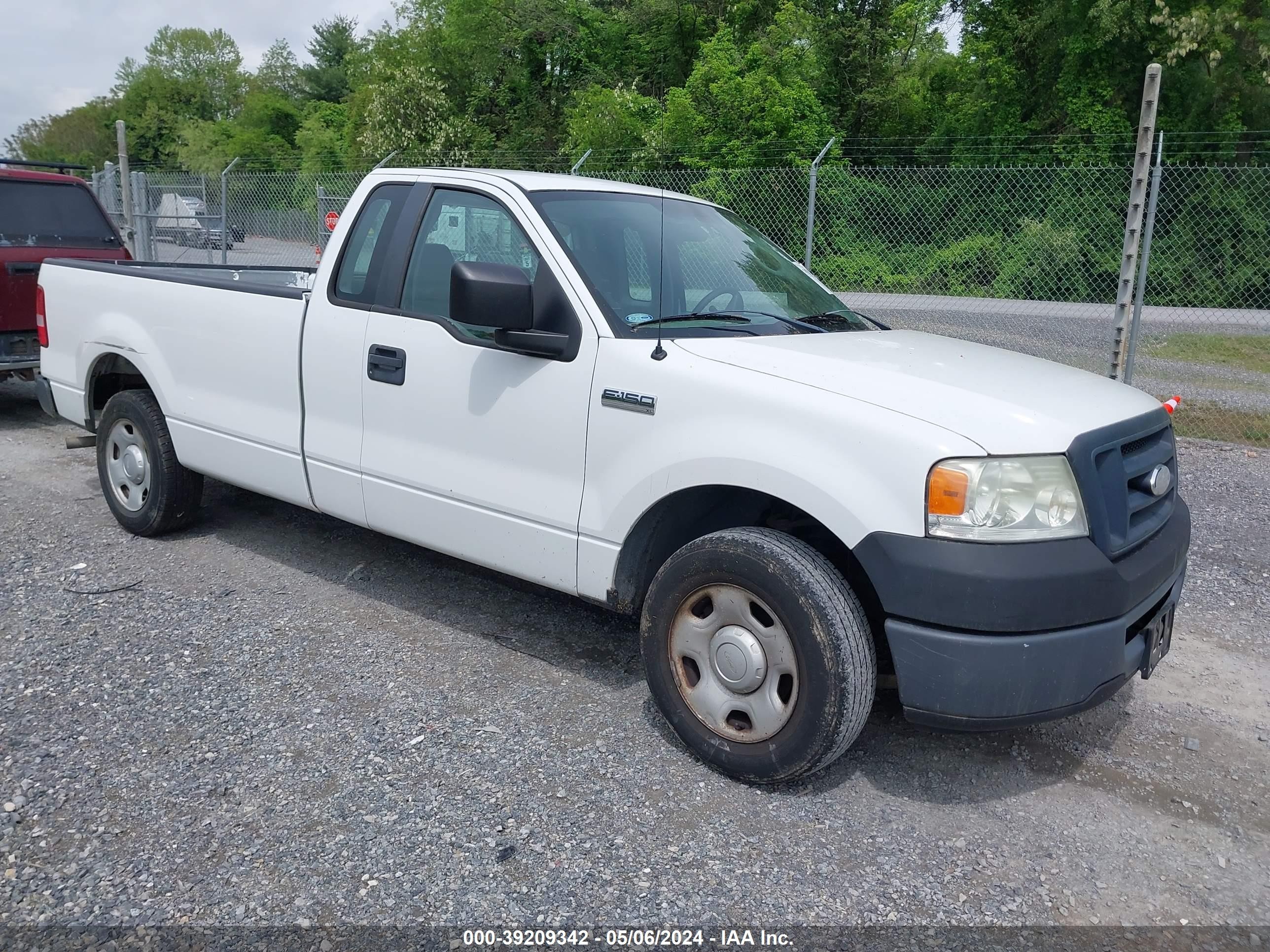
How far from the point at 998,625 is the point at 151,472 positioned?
446 centimetres

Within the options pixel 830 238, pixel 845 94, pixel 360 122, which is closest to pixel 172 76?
pixel 360 122

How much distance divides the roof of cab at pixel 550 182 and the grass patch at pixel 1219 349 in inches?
451

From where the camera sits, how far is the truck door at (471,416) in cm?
373

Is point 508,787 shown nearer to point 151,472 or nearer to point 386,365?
point 386,365

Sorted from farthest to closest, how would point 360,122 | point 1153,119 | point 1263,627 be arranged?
point 360,122 → point 1153,119 → point 1263,627

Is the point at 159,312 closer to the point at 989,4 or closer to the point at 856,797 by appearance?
the point at 856,797

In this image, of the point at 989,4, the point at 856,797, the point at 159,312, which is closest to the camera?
the point at 856,797

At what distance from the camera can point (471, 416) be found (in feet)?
13.0

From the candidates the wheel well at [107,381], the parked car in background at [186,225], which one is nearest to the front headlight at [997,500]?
the wheel well at [107,381]

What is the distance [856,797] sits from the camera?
10.9ft

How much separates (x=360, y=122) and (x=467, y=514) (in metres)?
42.3

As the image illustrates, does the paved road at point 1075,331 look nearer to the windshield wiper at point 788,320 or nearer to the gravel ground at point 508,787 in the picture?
the gravel ground at point 508,787

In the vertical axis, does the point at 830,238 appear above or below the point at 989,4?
below

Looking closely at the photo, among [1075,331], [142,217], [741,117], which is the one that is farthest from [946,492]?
[741,117]
